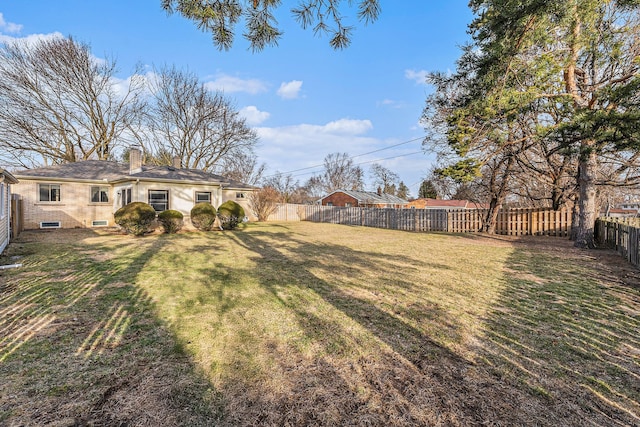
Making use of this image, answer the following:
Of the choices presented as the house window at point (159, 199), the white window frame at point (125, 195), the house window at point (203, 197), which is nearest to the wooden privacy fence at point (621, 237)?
the house window at point (203, 197)

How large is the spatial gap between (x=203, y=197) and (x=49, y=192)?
23.0 feet

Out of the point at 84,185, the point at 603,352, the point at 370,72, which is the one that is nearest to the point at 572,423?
the point at 603,352

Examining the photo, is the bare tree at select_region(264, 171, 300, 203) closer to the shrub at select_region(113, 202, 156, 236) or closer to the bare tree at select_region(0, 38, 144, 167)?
the bare tree at select_region(0, 38, 144, 167)

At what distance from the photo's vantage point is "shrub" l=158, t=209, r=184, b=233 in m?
13.2

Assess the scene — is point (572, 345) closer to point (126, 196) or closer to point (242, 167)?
point (126, 196)

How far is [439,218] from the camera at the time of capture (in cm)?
1755

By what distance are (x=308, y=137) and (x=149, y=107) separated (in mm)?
13189

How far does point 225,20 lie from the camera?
384cm

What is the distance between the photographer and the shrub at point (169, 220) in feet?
43.3

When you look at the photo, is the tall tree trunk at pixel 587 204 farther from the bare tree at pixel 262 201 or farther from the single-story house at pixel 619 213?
the bare tree at pixel 262 201

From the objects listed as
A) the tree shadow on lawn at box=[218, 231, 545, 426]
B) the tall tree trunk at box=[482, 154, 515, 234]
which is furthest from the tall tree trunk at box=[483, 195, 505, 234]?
the tree shadow on lawn at box=[218, 231, 545, 426]

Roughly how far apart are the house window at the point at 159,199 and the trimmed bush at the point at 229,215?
260 cm

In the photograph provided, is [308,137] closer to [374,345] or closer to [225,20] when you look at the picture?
[225,20]

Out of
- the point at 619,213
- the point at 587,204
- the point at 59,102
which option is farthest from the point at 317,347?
the point at 619,213
